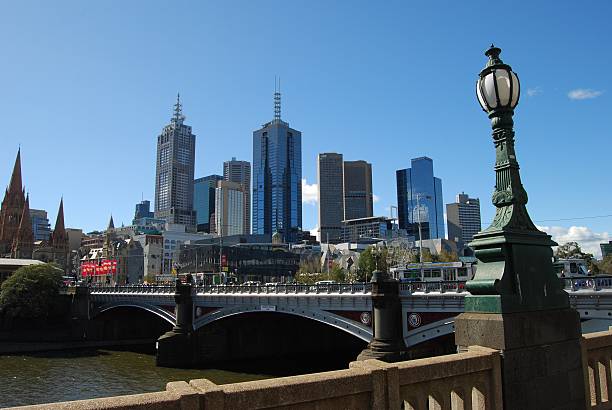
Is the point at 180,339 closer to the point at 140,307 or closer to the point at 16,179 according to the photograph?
the point at 140,307

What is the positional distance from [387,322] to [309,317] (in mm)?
8518

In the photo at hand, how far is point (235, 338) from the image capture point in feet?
177

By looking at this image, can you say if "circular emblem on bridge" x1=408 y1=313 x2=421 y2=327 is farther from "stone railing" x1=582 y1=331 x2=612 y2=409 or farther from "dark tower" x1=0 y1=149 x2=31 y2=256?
"dark tower" x1=0 y1=149 x2=31 y2=256

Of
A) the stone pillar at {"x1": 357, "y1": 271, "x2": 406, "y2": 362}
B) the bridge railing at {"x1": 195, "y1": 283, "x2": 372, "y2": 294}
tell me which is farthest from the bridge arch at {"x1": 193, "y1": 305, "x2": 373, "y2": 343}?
the stone pillar at {"x1": 357, "y1": 271, "x2": 406, "y2": 362}

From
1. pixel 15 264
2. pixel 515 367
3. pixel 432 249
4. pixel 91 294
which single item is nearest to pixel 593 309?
pixel 515 367

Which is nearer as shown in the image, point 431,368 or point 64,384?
point 431,368

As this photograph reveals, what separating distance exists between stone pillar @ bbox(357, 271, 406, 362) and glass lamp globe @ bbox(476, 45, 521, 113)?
87.1 feet

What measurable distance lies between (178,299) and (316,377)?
165 ft

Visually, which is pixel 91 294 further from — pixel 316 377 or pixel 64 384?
pixel 316 377

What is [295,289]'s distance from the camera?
42.4 meters

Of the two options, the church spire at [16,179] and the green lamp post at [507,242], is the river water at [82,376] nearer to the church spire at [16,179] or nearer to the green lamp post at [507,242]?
the green lamp post at [507,242]

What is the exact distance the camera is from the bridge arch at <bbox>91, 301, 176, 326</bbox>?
56031 mm

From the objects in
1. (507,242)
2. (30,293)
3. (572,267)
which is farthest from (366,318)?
(30,293)

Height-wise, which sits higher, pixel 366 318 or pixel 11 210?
pixel 11 210
